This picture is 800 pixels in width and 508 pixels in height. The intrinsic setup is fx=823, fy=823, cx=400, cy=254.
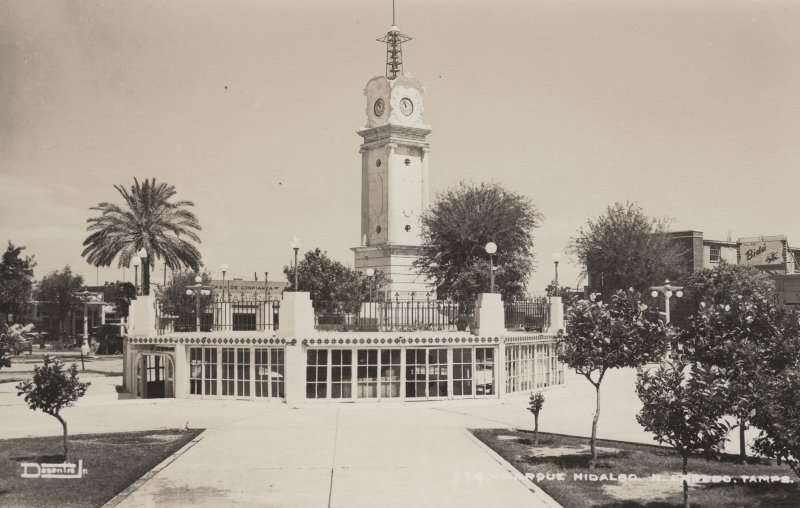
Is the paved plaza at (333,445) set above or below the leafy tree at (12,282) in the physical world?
below

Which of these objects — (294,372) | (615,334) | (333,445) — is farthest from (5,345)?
(294,372)

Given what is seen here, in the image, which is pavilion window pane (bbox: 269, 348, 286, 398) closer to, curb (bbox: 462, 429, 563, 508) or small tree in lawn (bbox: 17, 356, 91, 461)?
curb (bbox: 462, 429, 563, 508)

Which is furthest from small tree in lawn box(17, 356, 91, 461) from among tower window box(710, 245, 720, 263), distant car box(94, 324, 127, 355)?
tower window box(710, 245, 720, 263)

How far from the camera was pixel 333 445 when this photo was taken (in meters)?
18.7

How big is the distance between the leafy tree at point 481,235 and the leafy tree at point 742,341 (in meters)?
29.8

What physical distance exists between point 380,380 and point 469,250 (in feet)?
78.4

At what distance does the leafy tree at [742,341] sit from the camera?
13.5 metres

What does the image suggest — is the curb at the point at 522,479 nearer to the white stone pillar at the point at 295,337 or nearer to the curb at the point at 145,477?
the curb at the point at 145,477

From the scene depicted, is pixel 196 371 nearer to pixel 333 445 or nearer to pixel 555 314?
pixel 333 445

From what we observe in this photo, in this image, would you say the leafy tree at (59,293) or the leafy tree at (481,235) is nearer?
the leafy tree at (481,235)

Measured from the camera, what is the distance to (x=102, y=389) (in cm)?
3275

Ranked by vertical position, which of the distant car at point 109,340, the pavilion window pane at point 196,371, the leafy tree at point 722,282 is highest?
the leafy tree at point 722,282

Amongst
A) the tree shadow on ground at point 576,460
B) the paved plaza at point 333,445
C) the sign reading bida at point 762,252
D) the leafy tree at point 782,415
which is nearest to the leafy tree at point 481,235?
the paved plaza at point 333,445

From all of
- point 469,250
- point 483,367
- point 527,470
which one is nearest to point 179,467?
point 527,470
